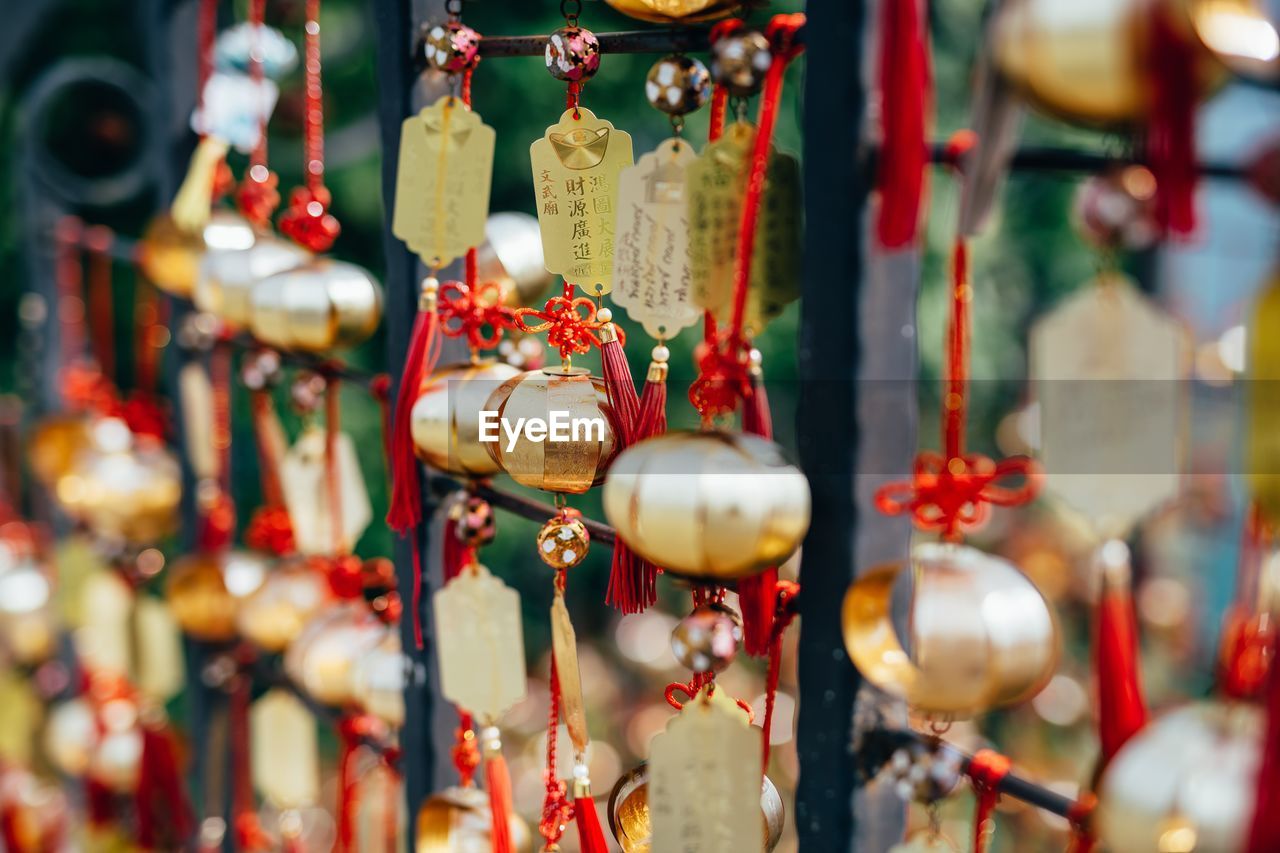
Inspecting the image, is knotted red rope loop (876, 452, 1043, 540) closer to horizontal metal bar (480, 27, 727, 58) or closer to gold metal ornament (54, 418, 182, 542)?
horizontal metal bar (480, 27, 727, 58)

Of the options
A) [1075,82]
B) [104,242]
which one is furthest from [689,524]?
[104,242]

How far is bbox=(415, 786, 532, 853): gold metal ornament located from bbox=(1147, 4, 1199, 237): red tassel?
472 mm

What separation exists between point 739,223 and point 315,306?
1.25 feet

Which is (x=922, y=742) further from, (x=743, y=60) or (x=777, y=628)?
(x=743, y=60)

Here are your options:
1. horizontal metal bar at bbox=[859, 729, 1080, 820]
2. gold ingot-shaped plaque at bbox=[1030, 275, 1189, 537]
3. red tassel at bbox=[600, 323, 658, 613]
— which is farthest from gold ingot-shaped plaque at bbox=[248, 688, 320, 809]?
gold ingot-shaped plaque at bbox=[1030, 275, 1189, 537]

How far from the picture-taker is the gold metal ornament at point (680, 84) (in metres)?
0.47

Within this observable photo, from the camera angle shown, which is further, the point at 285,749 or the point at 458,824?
the point at 285,749

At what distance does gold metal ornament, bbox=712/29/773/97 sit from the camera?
434 mm

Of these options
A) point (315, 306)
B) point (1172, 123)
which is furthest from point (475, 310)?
point (1172, 123)

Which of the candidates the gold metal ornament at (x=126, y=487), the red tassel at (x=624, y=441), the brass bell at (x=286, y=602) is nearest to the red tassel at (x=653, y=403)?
the red tassel at (x=624, y=441)

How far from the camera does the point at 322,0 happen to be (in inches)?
70.2

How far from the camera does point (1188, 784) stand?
33cm

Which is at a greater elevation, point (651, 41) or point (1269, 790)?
point (651, 41)

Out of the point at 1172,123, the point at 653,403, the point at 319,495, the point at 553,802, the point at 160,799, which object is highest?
the point at 1172,123
